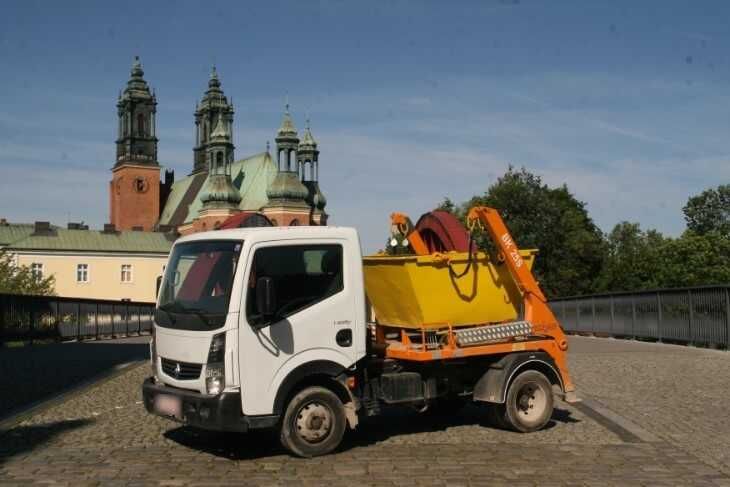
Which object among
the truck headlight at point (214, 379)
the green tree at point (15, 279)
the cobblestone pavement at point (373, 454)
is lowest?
the cobblestone pavement at point (373, 454)

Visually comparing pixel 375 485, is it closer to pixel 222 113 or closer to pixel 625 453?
pixel 625 453

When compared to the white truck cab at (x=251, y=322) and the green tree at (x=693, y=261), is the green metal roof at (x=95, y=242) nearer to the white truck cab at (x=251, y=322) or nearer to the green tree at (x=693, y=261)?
the green tree at (x=693, y=261)

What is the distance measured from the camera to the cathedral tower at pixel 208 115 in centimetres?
12431

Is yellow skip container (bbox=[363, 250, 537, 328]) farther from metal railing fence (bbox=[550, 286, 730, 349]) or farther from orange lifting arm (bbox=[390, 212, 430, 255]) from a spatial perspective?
metal railing fence (bbox=[550, 286, 730, 349])

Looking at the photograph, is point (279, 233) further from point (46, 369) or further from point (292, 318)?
point (46, 369)

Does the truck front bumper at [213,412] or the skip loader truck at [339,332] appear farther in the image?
the skip loader truck at [339,332]

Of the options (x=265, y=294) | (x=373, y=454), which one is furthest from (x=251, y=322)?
(x=373, y=454)

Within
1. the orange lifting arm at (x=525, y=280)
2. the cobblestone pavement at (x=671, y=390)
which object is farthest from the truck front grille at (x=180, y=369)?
the cobblestone pavement at (x=671, y=390)

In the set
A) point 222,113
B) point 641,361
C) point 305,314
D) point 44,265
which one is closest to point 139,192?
point 222,113

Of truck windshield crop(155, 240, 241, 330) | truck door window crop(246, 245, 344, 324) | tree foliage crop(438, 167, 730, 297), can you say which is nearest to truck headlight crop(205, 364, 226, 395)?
truck windshield crop(155, 240, 241, 330)

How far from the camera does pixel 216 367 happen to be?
27.1 ft

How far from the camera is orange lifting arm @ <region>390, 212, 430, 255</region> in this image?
35.6 feet

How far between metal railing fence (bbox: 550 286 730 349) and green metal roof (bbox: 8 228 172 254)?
70470 mm

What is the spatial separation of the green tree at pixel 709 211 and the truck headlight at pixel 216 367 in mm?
95445
